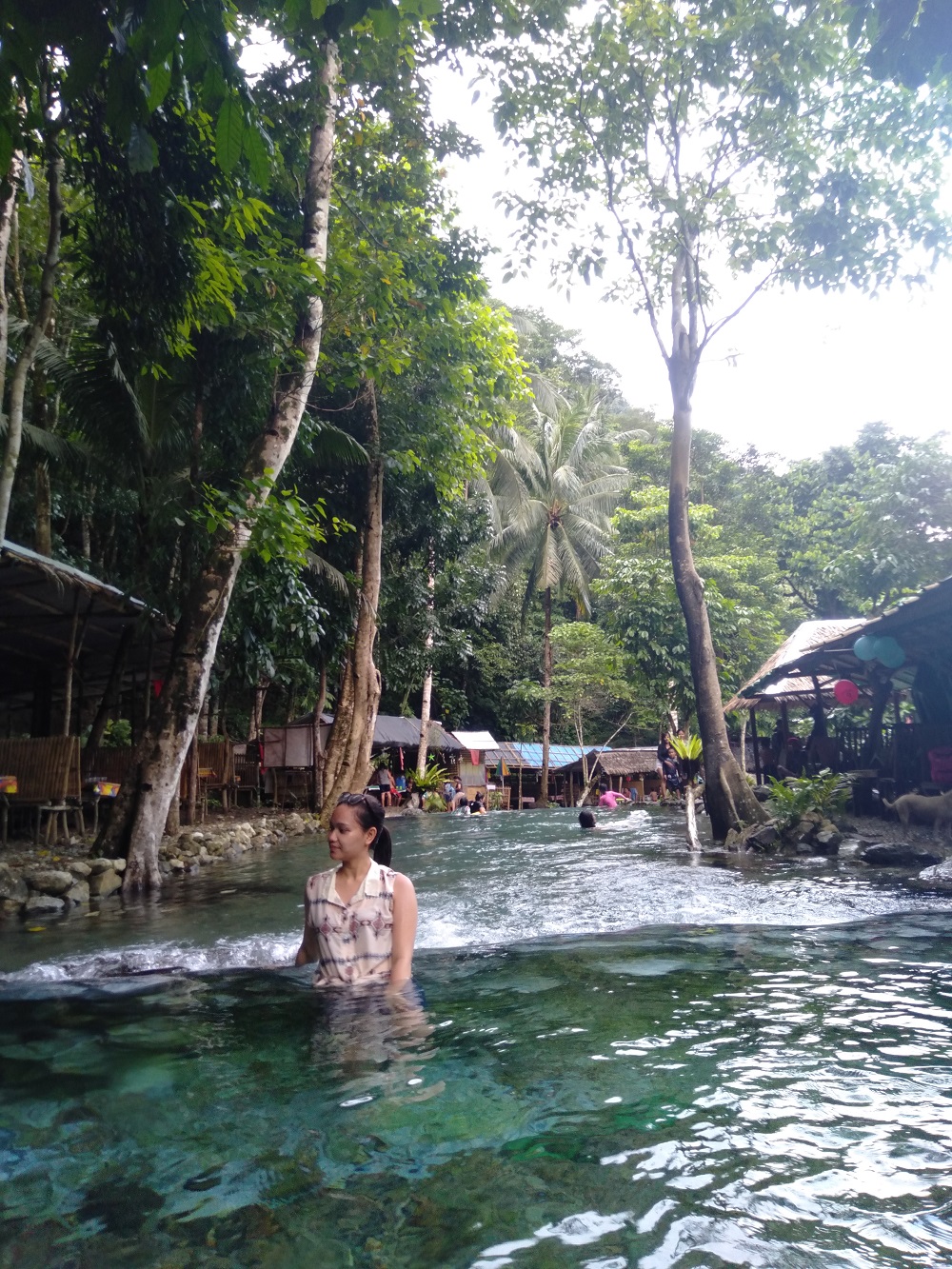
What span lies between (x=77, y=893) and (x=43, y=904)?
0.33 meters

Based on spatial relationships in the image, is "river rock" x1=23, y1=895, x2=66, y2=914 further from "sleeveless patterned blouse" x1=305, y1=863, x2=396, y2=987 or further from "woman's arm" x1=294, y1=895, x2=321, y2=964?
"sleeveless patterned blouse" x1=305, y1=863, x2=396, y2=987

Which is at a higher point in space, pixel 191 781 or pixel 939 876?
pixel 191 781

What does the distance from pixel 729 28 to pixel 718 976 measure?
35.4 ft

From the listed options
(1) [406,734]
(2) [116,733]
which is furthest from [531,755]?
(2) [116,733]

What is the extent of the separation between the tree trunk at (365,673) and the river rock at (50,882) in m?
7.44

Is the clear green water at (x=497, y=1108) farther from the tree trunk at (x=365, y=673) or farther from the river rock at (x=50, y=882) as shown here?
the tree trunk at (x=365, y=673)

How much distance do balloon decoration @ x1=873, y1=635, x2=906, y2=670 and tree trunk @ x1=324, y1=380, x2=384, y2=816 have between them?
319 inches

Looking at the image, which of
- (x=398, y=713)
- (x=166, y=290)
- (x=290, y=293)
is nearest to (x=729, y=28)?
(x=290, y=293)

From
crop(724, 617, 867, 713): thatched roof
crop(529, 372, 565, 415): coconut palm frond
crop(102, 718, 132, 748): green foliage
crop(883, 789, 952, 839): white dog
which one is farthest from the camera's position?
crop(529, 372, 565, 415): coconut palm frond

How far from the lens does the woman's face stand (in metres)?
3.92

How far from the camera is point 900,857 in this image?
9.15 meters

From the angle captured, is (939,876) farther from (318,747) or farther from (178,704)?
(318,747)

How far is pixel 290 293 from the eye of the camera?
9555 mm

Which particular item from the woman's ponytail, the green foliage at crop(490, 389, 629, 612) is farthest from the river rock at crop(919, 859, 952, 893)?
the green foliage at crop(490, 389, 629, 612)
